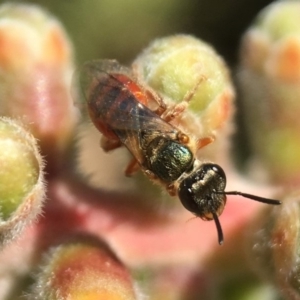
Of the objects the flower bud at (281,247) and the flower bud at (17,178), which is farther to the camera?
A: the flower bud at (281,247)

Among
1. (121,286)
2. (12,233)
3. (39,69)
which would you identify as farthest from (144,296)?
(39,69)

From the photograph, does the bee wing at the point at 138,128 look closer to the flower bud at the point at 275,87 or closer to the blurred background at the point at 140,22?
the flower bud at the point at 275,87

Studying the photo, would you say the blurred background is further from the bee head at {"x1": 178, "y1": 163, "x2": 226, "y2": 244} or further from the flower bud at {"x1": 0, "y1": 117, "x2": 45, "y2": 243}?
the flower bud at {"x1": 0, "y1": 117, "x2": 45, "y2": 243}

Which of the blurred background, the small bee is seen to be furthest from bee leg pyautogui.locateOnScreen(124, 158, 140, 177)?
the blurred background

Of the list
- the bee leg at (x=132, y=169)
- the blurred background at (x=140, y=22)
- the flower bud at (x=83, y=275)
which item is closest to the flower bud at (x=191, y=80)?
the bee leg at (x=132, y=169)

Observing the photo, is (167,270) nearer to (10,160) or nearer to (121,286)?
(121,286)
